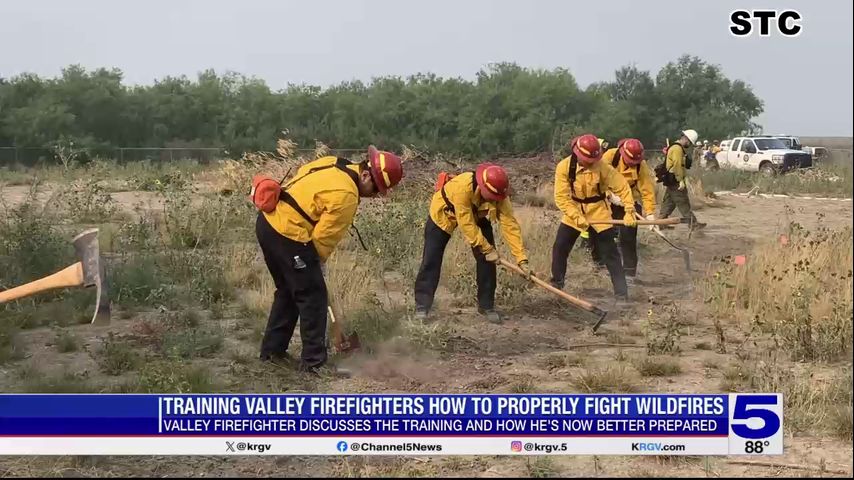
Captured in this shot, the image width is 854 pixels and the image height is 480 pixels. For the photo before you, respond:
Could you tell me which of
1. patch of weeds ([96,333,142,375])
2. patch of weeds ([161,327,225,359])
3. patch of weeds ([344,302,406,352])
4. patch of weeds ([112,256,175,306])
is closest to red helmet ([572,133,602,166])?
patch of weeds ([344,302,406,352])

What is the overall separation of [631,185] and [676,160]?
2245 mm

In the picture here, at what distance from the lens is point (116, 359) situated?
5.62m

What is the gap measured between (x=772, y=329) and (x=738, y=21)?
253 centimetres

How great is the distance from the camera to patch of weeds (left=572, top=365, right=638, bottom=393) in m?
5.19

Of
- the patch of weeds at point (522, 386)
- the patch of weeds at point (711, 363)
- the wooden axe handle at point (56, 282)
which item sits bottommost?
the patch of weeds at point (711, 363)

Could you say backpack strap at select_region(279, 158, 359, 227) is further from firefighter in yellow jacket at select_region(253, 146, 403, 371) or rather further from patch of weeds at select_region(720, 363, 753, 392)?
patch of weeds at select_region(720, 363, 753, 392)

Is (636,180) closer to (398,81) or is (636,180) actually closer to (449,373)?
(449,373)

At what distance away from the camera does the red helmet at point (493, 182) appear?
262 inches

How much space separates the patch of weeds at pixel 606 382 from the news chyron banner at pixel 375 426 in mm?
1041

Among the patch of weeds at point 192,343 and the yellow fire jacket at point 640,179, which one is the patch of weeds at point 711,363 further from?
the patch of weeds at point 192,343

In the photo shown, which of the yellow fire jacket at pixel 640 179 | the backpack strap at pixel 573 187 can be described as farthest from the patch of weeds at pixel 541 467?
the yellow fire jacket at pixel 640 179

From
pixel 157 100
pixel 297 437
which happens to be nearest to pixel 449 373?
pixel 297 437

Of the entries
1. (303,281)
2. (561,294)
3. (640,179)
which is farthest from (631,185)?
(303,281)

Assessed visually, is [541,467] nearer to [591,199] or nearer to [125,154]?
[591,199]
